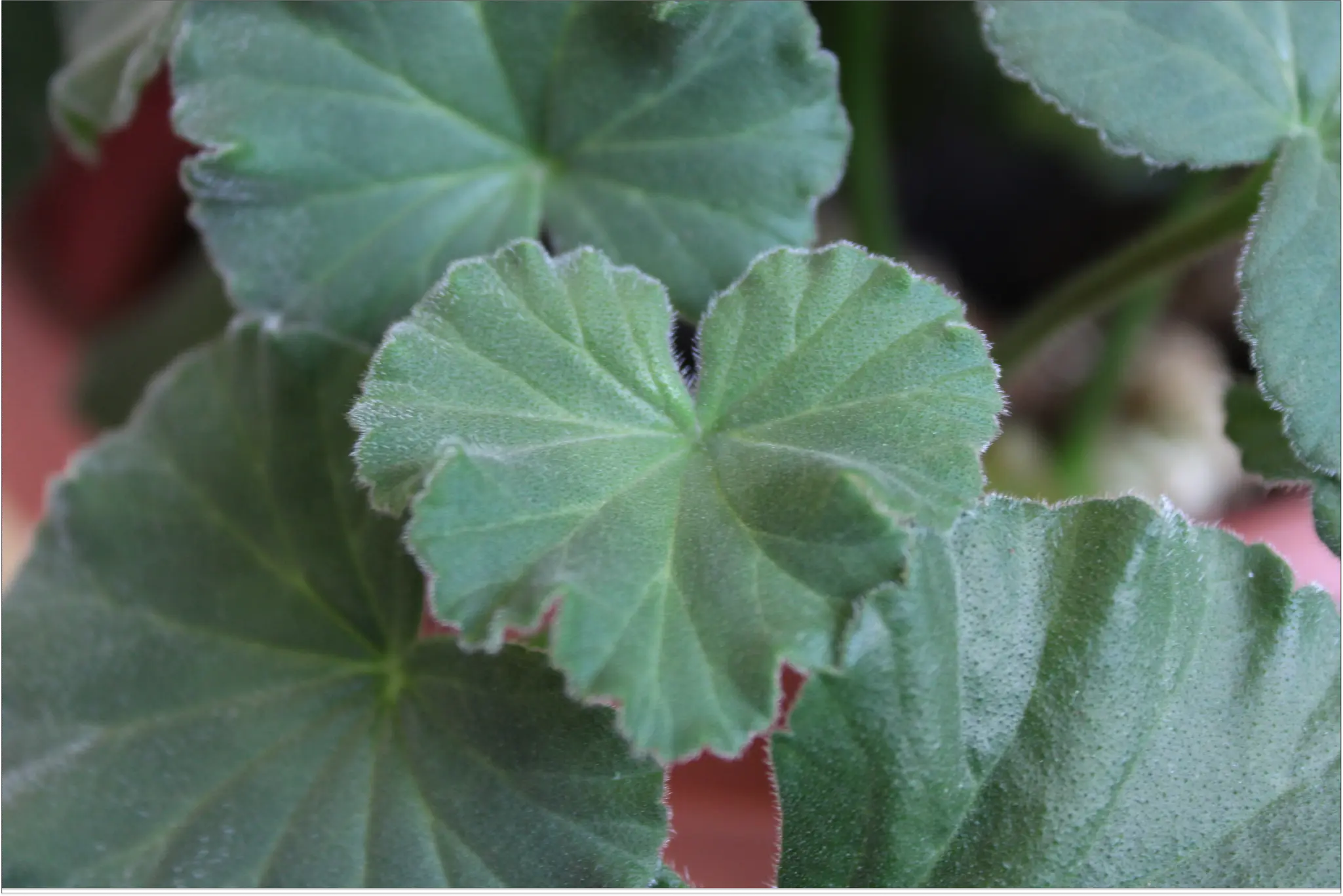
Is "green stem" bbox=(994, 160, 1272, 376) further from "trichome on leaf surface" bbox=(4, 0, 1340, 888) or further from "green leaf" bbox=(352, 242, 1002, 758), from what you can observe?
"green leaf" bbox=(352, 242, 1002, 758)

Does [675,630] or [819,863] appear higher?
[675,630]

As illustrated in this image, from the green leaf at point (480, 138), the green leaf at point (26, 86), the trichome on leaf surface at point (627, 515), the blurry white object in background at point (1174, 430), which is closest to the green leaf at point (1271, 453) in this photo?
the trichome on leaf surface at point (627, 515)

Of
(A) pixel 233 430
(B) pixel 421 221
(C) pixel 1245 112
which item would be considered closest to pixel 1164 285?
(C) pixel 1245 112

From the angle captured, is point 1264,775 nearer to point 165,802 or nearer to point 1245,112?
point 1245,112


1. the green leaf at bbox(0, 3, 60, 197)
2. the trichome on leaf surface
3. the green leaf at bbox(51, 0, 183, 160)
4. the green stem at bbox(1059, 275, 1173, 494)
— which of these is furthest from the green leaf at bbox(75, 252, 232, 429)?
the green stem at bbox(1059, 275, 1173, 494)

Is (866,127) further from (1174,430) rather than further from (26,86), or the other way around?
(26,86)

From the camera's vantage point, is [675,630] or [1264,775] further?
[1264,775]

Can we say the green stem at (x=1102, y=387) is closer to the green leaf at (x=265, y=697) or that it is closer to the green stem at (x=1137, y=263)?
the green stem at (x=1137, y=263)
